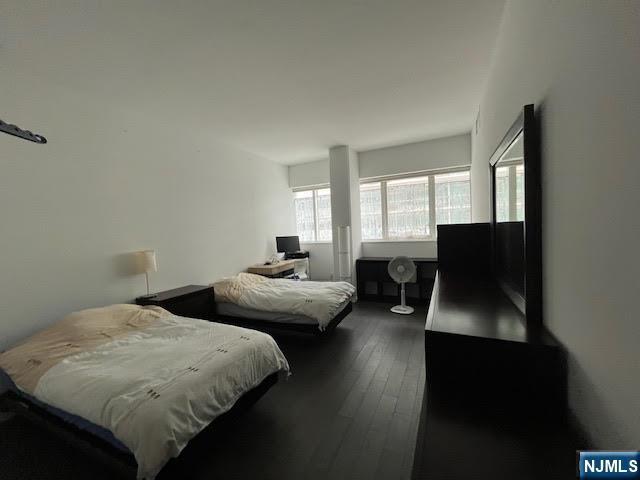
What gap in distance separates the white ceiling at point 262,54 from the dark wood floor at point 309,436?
8.97 feet

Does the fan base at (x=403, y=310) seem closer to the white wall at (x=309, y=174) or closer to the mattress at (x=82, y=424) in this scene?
the white wall at (x=309, y=174)

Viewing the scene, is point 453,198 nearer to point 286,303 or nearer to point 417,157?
point 417,157

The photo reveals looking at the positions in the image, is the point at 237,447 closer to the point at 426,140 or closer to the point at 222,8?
the point at 222,8

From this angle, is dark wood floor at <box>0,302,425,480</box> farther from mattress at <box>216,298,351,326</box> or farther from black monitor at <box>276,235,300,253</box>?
black monitor at <box>276,235,300,253</box>

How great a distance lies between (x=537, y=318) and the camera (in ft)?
3.84

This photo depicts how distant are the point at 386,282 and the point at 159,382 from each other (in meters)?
3.96

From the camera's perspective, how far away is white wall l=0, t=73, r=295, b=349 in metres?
2.20

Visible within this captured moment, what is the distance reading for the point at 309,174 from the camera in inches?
227

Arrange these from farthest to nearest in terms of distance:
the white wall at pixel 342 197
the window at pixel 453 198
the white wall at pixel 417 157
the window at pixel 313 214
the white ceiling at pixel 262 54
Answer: the window at pixel 313 214 < the white wall at pixel 342 197 < the window at pixel 453 198 < the white wall at pixel 417 157 < the white ceiling at pixel 262 54

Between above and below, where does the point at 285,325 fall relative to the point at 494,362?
below

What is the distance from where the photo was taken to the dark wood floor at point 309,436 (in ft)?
4.82

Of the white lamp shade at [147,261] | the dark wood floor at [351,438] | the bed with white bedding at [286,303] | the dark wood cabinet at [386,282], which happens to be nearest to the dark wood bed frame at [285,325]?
the bed with white bedding at [286,303]

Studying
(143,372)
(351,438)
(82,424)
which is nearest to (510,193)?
(351,438)

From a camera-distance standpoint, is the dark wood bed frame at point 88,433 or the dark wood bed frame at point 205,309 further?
the dark wood bed frame at point 205,309
